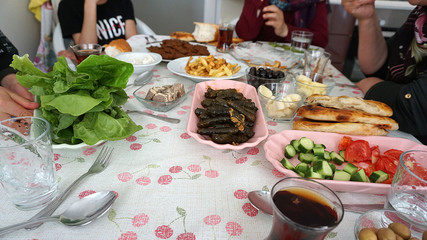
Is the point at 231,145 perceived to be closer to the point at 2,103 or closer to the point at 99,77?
Result: the point at 99,77

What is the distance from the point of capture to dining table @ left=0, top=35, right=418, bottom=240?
741 mm

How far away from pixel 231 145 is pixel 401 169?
55 centimetres

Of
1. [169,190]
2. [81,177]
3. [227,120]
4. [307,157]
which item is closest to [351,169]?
[307,157]

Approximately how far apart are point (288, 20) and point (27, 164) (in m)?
2.94

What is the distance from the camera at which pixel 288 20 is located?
3.02 meters

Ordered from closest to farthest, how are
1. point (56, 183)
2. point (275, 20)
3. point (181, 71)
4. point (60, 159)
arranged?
point (56, 183) → point (60, 159) → point (181, 71) → point (275, 20)

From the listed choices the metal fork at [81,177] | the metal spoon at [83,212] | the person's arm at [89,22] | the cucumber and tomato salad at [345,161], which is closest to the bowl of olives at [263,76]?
the cucumber and tomato salad at [345,161]

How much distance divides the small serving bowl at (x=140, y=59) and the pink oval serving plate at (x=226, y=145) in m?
0.48

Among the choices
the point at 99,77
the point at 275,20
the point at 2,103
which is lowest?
the point at 2,103

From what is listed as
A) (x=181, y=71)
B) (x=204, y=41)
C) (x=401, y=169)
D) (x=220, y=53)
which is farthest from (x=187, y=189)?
(x=204, y=41)

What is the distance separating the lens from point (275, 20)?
2559 mm

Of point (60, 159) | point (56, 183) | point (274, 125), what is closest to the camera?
point (56, 183)

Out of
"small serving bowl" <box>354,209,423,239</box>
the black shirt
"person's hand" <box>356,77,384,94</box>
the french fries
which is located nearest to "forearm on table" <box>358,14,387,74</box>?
"person's hand" <box>356,77,384,94</box>

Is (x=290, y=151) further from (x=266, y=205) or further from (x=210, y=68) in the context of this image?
(x=210, y=68)
